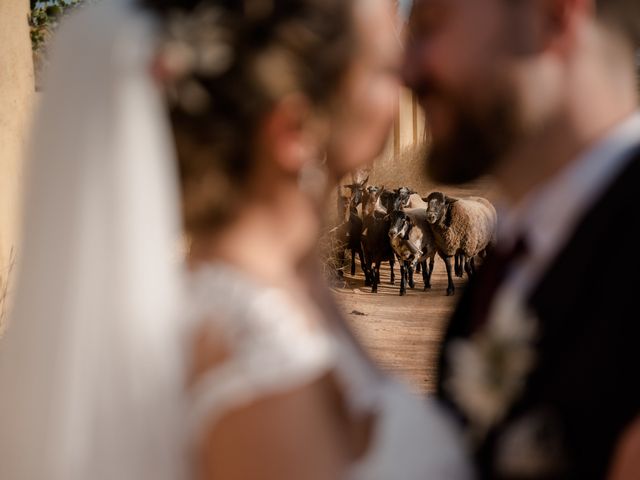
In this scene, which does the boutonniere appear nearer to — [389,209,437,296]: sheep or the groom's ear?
the groom's ear

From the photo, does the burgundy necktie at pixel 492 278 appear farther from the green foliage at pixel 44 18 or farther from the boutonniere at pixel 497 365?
the green foliage at pixel 44 18

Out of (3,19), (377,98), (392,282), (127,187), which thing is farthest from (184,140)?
(392,282)

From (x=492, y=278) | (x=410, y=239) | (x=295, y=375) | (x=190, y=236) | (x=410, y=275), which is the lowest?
(x=410, y=275)

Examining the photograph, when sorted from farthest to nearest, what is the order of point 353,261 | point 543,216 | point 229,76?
1. point 353,261
2. point 543,216
3. point 229,76

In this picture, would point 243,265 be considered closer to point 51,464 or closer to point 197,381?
point 197,381

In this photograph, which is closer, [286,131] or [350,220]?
[286,131]

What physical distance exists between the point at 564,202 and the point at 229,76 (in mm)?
656

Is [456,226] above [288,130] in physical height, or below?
below

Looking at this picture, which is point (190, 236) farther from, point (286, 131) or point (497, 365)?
point (497, 365)

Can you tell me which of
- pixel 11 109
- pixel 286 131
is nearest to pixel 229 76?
pixel 286 131

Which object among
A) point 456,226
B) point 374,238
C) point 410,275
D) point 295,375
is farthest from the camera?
point 410,275

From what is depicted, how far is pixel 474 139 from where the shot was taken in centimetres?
188

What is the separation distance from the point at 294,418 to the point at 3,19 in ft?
21.0

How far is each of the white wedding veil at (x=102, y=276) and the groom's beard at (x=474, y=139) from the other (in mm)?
617
